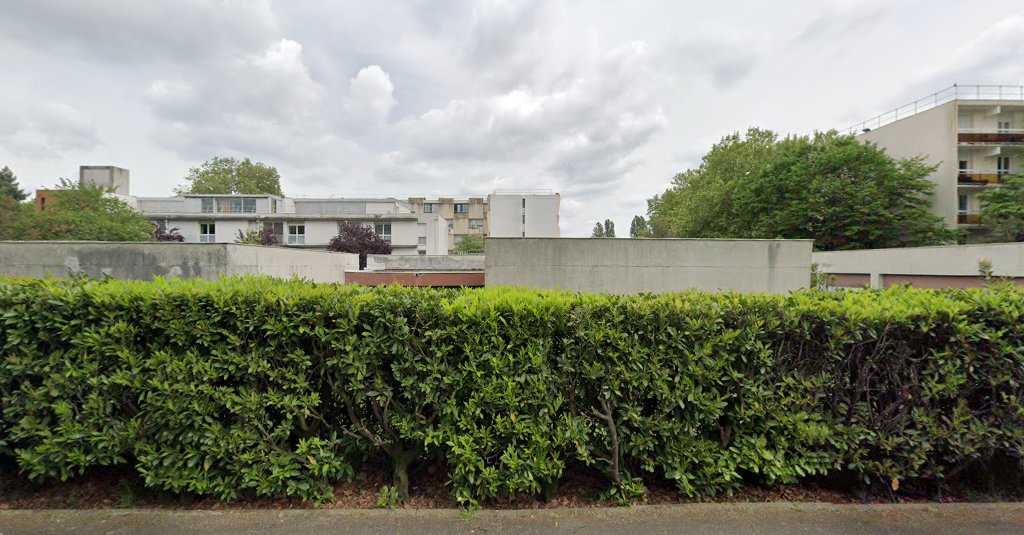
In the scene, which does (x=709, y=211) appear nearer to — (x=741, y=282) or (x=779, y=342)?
(x=741, y=282)

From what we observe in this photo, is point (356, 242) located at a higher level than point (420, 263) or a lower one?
higher

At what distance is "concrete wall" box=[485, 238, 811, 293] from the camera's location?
8.88 metres

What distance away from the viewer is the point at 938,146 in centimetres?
2870

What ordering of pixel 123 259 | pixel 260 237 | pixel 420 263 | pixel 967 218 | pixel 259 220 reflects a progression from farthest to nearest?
1. pixel 259 220
2. pixel 260 237
3. pixel 967 218
4. pixel 420 263
5. pixel 123 259

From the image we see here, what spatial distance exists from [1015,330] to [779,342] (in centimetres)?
168

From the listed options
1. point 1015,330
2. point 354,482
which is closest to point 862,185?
point 1015,330

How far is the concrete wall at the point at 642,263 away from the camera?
29.1 feet

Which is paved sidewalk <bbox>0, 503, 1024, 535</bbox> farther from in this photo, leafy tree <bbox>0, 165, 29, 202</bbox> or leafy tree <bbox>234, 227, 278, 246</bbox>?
leafy tree <bbox>0, 165, 29, 202</bbox>

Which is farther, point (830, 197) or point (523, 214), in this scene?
point (523, 214)

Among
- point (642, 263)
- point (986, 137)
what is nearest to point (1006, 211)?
point (986, 137)

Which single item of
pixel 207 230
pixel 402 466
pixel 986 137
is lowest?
pixel 402 466

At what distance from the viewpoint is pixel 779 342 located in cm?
285

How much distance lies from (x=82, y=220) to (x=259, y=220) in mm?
21039

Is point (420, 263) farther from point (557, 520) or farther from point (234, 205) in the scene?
point (234, 205)
